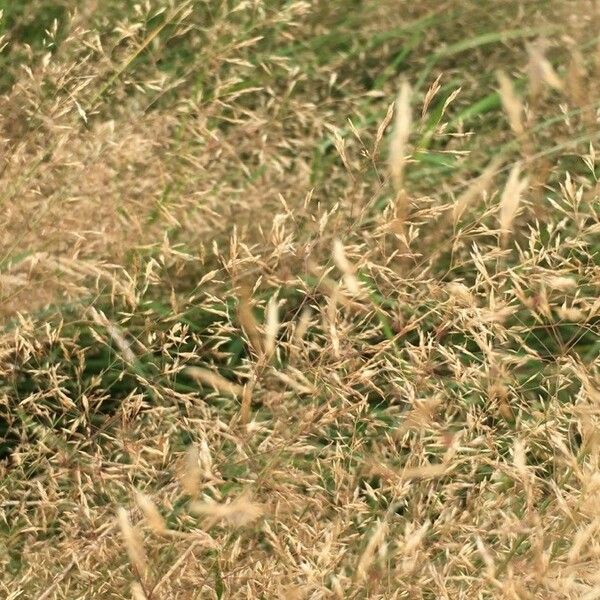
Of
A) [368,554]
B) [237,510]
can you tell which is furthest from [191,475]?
[368,554]

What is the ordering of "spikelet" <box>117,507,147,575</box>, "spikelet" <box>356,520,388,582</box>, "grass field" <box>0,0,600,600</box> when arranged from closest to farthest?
1. "spikelet" <box>117,507,147,575</box>
2. "spikelet" <box>356,520,388,582</box>
3. "grass field" <box>0,0,600,600</box>

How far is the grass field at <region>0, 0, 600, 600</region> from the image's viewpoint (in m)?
1.50

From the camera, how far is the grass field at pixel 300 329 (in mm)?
1501

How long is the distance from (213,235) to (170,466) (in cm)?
85

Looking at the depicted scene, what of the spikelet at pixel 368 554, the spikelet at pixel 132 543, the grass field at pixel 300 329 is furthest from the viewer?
the grass field at pixel 300 329

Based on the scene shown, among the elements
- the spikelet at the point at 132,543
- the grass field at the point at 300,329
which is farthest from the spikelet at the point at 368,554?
the spikelet at the point at 132,543

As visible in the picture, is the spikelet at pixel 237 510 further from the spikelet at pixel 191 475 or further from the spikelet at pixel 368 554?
the spikelet at pixel 368 554

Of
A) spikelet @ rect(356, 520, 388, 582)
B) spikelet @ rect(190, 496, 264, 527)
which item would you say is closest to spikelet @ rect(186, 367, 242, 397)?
spikelet @ rect(190, 496, 264, 527)

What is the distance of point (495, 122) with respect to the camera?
2928 mm

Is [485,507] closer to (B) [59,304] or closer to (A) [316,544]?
(A) [316,544]

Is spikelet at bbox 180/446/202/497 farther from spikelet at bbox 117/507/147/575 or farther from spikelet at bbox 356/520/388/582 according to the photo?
spikelet at bbox 356/520/388/582

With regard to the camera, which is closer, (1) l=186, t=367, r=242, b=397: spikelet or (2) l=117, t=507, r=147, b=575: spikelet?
(2) l=117, t=507, r=147, b=575: spikelet

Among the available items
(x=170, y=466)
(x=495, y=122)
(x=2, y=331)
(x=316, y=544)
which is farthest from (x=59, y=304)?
(x=495, y=122)

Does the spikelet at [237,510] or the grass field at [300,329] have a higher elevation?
the spikelet at [237,510]
